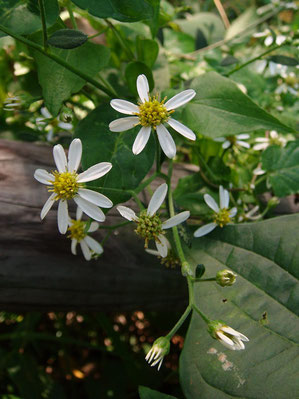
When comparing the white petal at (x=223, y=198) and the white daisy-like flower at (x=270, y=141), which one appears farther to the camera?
the white daisy-like flower at (x=270, y=141)

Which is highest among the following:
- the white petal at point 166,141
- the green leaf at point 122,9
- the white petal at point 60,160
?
the green leaf at point 122,9

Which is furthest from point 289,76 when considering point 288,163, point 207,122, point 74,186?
point 74,186

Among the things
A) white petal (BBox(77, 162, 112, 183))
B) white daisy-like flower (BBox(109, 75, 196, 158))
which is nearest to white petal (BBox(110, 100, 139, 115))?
white daisy-like flower (BBox(109, 75, 196, 158))

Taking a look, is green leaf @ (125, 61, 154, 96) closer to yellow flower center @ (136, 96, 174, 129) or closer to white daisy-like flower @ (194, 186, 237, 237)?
yellow flower center @ (136, 96, 174, 129)

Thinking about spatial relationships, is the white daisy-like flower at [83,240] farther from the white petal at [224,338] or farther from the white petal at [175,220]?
the white petal at [224,338]

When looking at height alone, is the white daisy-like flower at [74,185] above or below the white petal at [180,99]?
below

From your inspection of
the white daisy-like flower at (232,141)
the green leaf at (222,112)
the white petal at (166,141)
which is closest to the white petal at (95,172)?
the white petal at (166,141)

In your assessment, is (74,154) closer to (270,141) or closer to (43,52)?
(43,52)

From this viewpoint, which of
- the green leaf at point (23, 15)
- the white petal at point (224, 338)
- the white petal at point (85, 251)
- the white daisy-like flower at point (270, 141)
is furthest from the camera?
the white daisy-like flower at point (270, 141)
